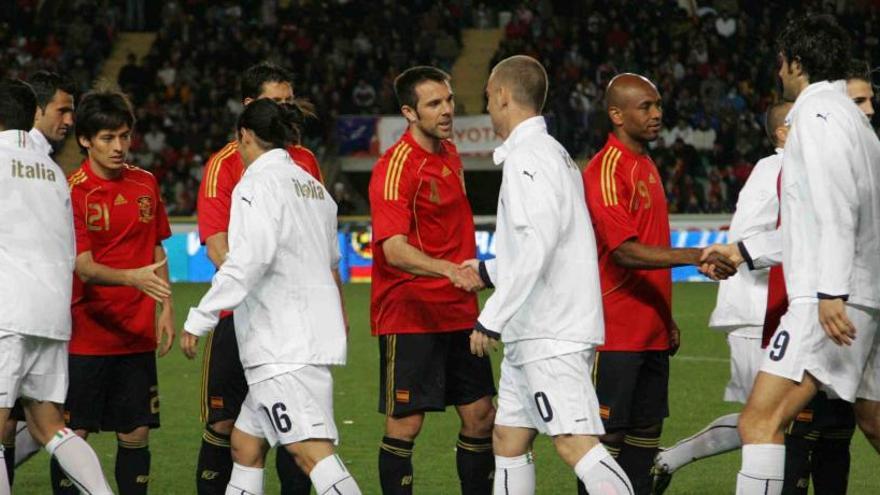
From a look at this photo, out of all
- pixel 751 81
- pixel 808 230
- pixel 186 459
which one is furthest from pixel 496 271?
pixel 751 81

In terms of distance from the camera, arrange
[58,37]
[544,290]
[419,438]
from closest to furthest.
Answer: [544,290] → [419,438] → [58,37]

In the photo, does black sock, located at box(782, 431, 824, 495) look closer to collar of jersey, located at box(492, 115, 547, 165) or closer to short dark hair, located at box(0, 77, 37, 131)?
collar of jersey, located at box(492, 115, 547, 165)

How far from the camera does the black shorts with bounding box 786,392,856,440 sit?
21.8 feet

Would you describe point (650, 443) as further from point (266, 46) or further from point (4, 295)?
point (266, 46)

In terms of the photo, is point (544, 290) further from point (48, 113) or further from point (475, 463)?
point (48, 113)

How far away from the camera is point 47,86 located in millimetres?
7160

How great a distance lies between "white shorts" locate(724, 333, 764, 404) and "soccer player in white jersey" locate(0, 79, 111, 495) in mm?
3264

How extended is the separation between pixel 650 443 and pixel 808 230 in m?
1.62

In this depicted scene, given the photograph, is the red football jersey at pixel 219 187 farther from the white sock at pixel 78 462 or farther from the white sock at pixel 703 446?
the white sock at pixel 703 446

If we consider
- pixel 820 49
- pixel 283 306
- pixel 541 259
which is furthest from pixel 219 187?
pixel 820 49

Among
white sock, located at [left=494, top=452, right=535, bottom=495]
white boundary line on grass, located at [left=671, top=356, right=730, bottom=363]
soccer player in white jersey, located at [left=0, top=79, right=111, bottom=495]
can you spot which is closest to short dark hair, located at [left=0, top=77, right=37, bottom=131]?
soccer player in white jersey, located at [left=0, top=79, right=111, bottom=495]

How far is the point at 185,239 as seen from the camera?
22797 mm

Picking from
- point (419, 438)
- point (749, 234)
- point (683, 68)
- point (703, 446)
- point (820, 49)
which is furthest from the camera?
point (683, 68)

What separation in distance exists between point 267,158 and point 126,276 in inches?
40.2
